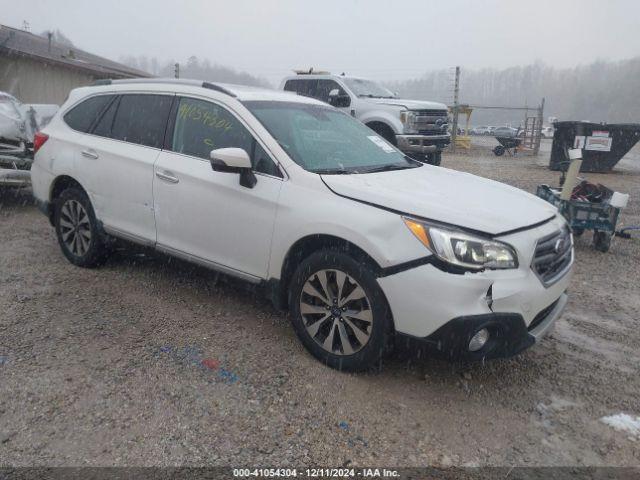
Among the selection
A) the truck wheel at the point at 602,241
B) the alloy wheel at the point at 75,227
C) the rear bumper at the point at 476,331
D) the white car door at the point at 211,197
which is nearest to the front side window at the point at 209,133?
the white car door at the point at 211,197

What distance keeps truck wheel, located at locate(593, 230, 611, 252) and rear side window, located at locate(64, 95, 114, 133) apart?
18.5 feet

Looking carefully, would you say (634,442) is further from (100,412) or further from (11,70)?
(11,70)

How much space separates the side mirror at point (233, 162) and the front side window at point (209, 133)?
0.34 ft

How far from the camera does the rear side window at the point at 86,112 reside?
4.70 metres

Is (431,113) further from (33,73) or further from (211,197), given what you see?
(33,73)

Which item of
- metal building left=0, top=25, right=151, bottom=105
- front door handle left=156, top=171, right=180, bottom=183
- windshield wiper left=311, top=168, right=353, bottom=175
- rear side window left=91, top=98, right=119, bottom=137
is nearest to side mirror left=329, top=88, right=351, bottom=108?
rear side window left=91, top=98, right=119, bottom=137

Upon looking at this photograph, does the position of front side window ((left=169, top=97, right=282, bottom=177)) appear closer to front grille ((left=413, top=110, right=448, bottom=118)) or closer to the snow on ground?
the snow on ground

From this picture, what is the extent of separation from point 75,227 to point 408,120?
8.45 m

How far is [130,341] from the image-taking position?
359 cm

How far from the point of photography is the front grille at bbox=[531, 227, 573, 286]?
3020mm

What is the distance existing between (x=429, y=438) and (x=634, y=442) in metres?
1.10

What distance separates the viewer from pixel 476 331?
277 centimetres

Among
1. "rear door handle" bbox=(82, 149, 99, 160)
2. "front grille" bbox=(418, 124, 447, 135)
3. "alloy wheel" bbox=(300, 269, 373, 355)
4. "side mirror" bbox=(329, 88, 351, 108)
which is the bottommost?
"alloy wheel" bbox=(300, 269, 373, 355)

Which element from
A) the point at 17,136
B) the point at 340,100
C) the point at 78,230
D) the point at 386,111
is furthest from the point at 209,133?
the point at 340,100
